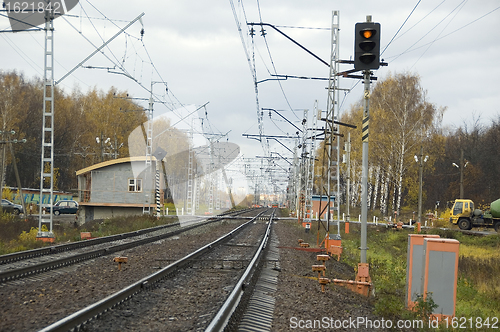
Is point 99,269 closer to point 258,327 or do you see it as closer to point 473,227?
point 258,327

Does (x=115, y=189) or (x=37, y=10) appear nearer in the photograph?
(x=37, y=10)

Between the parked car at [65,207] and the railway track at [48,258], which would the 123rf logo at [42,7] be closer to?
the railway track at [48,258]

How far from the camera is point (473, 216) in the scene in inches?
1513

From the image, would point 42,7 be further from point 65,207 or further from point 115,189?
point 65,207

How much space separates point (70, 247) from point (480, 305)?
12214mm

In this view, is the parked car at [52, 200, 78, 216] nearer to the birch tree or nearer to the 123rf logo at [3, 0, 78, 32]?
the birch tree

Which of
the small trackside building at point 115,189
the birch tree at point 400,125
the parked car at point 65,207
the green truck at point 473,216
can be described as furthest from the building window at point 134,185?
the green truck at point 473,216

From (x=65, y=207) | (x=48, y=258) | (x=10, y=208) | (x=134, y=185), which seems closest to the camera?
(x=48, y=258)

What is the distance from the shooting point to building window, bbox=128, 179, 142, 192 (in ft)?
146

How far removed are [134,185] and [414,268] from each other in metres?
37.6

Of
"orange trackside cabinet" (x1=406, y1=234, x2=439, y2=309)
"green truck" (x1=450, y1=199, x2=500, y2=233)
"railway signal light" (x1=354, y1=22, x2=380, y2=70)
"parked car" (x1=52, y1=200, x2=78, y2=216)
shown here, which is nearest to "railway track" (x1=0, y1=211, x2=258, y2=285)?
"orange trackside cabinet" (x1=406, y1=234, x2=439, y2=309)

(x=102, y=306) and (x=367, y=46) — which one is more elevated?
(x=367, y=46)

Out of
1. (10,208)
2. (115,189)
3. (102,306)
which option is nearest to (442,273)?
(102,306)

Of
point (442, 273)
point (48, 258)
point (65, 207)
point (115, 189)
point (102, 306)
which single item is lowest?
point (65, 207)
